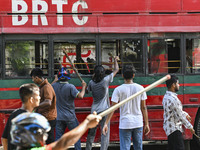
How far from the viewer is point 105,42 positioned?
7.31 m

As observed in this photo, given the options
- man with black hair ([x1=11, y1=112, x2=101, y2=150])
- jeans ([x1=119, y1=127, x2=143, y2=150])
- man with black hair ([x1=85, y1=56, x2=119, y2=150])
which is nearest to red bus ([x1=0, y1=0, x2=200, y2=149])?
man with black hair ([x1=85, y1=56, x2=119, y2=150])

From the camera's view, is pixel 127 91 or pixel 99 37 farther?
pixel 99 37

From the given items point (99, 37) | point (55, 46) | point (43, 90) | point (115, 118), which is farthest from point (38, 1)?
point (115, 118)

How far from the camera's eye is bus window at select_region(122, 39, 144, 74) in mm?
7332

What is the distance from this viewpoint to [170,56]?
747cm

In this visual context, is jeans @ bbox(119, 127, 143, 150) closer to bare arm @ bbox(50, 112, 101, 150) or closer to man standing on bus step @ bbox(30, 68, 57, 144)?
man standing on bus step @ bbox(30, 68, 57, 144)

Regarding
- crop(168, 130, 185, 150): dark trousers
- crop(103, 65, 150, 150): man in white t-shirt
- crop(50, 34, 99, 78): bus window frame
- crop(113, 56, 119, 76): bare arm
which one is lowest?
crop(168, 130, 185, 150): dark trousers

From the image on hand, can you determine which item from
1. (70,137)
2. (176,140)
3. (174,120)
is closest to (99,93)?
(174,120)

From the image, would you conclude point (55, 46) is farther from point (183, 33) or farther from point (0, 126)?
point (183, 33)

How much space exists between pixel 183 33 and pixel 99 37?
1693 mm

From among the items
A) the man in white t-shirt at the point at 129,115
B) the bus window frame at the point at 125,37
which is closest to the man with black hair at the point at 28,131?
the man in white t-shirt at the point at 129,115

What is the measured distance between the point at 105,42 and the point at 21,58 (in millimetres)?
1649

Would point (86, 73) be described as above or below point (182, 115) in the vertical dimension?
above

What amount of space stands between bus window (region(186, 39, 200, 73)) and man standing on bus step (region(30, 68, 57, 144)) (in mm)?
2935
